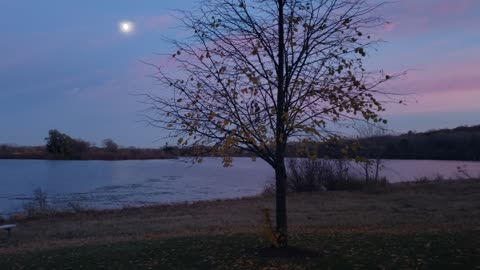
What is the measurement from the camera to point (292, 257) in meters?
9.14

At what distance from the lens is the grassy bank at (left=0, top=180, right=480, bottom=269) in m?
9.13

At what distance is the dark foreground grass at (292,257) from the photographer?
27.8 ft

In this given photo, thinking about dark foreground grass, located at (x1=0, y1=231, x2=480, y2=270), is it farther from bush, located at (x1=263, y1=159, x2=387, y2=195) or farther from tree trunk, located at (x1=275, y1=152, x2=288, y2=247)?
bush, located at (x1=263, y1=159, x2=387, y2=195)

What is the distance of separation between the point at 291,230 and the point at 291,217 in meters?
6.04

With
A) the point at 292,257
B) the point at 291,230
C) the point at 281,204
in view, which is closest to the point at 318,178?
the point at 291,230

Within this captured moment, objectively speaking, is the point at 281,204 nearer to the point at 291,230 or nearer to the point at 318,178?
Result: the point at 291,230

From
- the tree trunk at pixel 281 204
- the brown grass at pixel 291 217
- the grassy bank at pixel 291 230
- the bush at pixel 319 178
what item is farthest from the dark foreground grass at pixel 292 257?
the bush at pixel 319 178

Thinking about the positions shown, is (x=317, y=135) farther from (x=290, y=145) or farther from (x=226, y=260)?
(x=226, y=260)

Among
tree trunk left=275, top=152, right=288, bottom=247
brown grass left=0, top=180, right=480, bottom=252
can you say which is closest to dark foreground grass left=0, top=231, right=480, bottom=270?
tree trunk left=275, top=152, right=288, bottom=247

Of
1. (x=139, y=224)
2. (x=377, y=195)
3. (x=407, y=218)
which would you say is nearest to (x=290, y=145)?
(x=407, y=218)

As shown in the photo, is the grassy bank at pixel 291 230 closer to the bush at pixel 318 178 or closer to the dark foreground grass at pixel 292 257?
the dark foreground grass at pixel 292 257

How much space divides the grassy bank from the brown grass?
40 millimetres

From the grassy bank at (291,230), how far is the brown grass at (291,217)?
0.13ft

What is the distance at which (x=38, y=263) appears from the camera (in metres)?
10.2
